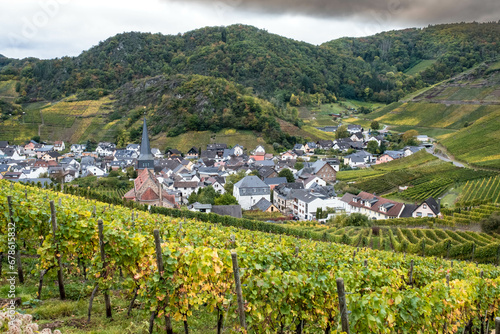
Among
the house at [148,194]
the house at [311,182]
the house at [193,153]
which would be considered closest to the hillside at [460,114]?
the house at [311,182]

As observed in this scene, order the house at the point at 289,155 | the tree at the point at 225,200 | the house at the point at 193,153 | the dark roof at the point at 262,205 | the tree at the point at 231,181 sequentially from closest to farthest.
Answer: the tree at the point at 225,200, the dark roof at the point at 262,205, the tree at the point at 231,181, the house at the point at 289,155, the house at the point at 193,153

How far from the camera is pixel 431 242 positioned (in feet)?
101

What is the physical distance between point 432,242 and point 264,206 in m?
26.4

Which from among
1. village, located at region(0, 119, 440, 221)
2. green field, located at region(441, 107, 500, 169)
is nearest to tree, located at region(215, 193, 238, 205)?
village, located at region(0, 119, 440, 221)

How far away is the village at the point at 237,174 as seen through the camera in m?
44.3

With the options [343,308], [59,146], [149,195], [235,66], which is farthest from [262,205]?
[235,66]

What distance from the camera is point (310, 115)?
14062 centimetres

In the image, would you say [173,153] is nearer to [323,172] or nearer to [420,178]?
[323,172]

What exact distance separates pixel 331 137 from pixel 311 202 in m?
70.6

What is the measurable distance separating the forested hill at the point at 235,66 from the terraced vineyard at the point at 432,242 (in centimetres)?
10457

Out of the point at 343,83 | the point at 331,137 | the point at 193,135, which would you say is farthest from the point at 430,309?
the point at 343,83

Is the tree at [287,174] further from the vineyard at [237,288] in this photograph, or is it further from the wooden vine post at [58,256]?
the wooden vine post at [58,256]

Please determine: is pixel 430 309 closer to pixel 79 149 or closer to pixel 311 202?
pixel 311 202

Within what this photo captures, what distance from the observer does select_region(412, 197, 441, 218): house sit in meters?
43.5
